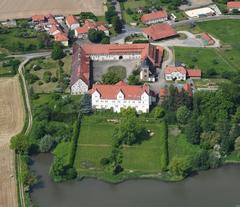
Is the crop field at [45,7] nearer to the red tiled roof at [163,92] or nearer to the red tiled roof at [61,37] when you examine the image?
the red tiled roof at [61,37]

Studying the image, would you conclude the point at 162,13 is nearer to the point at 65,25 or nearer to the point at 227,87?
the point at 65,25

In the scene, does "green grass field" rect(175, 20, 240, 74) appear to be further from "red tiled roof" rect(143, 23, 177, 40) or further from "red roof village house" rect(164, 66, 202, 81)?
"red tiled roof" rect(143, 23, 177, 40)

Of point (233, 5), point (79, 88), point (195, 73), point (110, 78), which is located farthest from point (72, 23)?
point (233, 5)

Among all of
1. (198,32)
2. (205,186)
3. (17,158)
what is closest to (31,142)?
(17,158)

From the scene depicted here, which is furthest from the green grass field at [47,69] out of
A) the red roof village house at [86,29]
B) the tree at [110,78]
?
the red roof village house at [86,29]

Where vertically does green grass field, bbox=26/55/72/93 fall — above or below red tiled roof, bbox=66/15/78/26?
below

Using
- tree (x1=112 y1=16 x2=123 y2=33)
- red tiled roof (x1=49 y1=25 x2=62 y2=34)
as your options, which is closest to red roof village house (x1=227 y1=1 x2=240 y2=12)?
tree (x1=112 y1=16 x2=123 y2=33)
